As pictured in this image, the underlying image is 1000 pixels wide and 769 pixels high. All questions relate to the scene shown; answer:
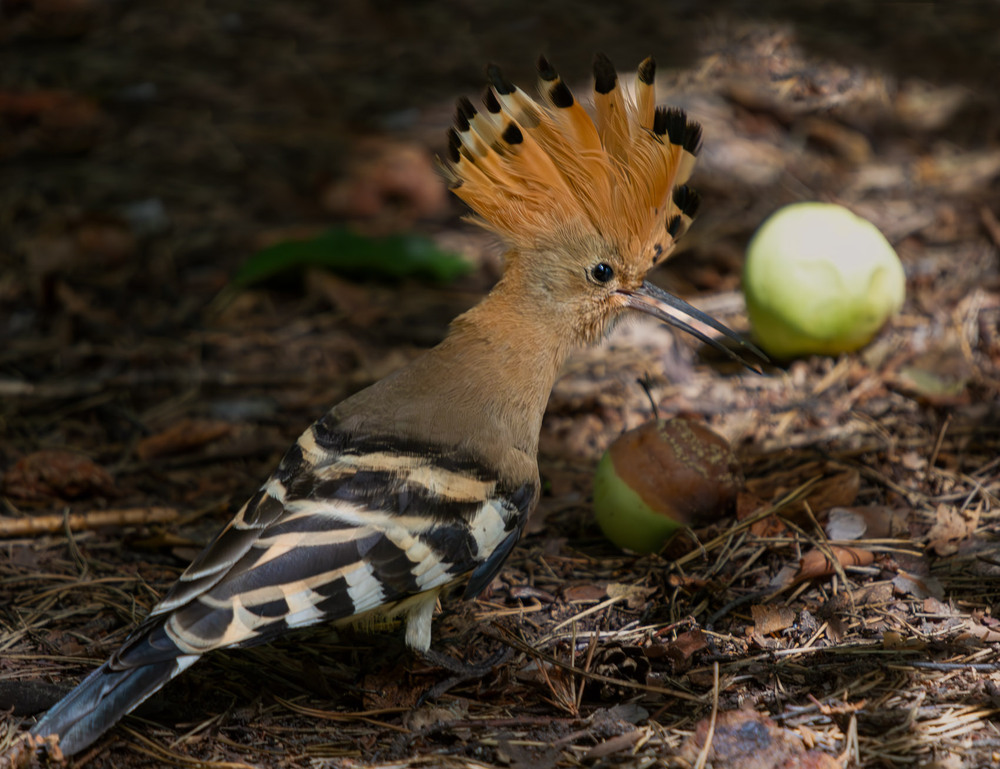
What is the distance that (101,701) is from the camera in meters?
2.08

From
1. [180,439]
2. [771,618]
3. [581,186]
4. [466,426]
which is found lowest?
[180,439]

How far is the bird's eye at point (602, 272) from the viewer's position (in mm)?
2802

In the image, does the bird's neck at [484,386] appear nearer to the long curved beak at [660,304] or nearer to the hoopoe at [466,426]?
the hoopoe at [466,426]

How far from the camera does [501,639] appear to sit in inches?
97.4

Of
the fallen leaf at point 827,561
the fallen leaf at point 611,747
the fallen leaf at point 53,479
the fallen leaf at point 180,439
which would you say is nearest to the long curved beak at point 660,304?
the fallen leaf at point 827,561

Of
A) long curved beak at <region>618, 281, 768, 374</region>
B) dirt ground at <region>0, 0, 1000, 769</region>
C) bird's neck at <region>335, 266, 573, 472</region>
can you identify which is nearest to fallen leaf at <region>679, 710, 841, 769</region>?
dirt ground at <region>0, 0, 1000, 769</region>

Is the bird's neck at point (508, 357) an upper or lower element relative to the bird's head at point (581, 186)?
lower

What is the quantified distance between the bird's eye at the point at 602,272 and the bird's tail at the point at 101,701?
56.2 inches

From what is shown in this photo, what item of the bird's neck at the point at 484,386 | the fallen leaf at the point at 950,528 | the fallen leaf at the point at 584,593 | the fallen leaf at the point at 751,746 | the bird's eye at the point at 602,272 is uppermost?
the bird's eye at the point at 602,272

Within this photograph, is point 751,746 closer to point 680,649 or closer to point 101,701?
point 680,649

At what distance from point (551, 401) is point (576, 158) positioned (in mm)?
1358

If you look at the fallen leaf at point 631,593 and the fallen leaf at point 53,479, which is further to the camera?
the fallen leaf at point 53,479

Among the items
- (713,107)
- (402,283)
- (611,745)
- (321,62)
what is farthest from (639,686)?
(321,62)

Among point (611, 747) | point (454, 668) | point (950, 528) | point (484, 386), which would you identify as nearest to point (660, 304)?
point (484, 386)
